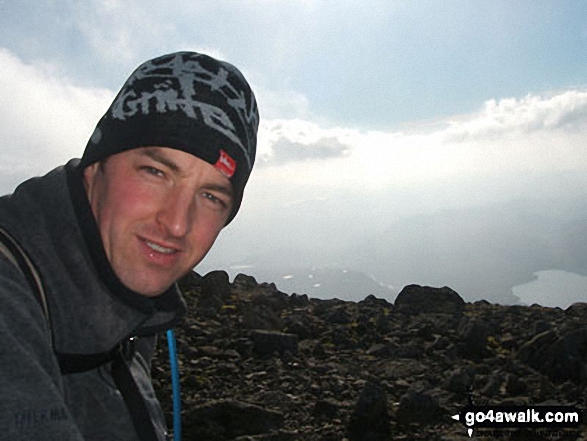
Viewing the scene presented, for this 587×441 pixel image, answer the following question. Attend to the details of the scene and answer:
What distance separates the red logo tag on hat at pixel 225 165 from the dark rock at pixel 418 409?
5.18m

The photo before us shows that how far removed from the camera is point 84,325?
2.62 metres

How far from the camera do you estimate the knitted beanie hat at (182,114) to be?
3303 mm

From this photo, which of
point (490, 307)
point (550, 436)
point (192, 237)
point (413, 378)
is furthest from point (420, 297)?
point (192, 237)

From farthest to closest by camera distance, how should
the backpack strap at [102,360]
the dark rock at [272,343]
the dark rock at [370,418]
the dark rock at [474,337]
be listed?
the dark rock at [474,337], the dark rock at [272,343], the dark rock at [370,418], the backpack strap at [102,360]

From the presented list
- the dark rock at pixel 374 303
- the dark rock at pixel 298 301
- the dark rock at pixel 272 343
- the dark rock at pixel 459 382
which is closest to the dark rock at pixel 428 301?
the dark rock at pixel 374 303

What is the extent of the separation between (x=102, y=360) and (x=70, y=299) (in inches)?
17.2

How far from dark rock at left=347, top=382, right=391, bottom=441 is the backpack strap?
435 cm

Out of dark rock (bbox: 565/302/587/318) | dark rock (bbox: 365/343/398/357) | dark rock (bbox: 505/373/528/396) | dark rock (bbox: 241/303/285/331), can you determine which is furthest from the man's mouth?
dark rock (bbox: 565/302/587/318)

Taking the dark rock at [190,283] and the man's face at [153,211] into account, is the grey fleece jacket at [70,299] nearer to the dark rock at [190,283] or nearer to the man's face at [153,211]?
the man's face at [153,211]

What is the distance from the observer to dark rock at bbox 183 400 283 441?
20.7 ft

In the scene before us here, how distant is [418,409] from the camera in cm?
712

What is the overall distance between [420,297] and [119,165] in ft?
44.9

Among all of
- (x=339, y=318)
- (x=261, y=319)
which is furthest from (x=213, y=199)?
(x=339, y=318)

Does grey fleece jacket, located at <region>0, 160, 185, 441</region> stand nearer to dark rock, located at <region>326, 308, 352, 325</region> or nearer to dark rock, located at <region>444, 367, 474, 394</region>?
dark rock, located at <region>444, 367, 474, 394</region>
